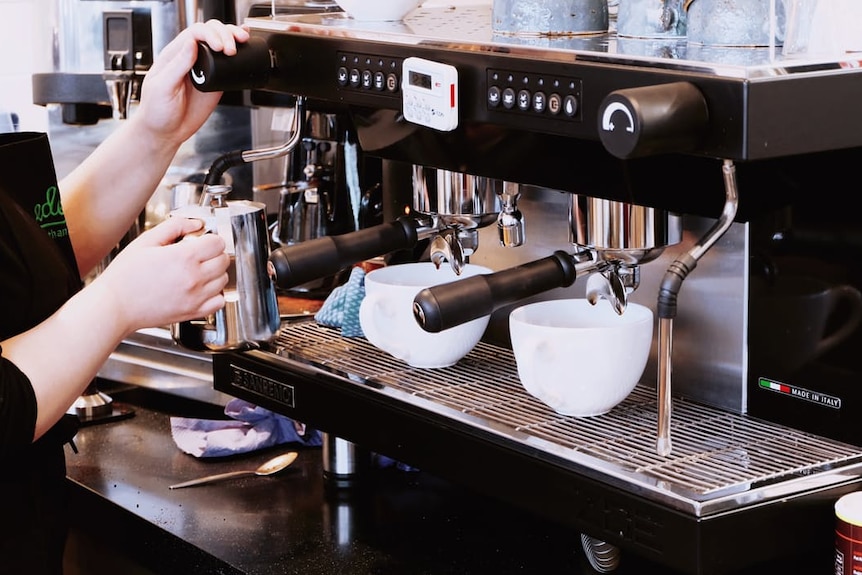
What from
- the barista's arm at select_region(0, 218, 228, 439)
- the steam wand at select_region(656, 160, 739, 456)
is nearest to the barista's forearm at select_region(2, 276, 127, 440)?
the barista's arm at select_region(0, 218, 228, 439)

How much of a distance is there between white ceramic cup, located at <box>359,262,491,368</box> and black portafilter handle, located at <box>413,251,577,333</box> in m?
0.22

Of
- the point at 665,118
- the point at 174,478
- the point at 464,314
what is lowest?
the point at 174,478

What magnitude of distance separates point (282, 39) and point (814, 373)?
68 cm

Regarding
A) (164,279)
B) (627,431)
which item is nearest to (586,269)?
(627,431)

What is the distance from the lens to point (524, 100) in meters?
1.08

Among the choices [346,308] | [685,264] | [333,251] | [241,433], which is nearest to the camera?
[685,264]

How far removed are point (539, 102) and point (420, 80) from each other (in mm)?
169

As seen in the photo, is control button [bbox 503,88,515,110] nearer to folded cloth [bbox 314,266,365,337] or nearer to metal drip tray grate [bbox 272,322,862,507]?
metal drip tray grate [bbox 272,322,862,507]

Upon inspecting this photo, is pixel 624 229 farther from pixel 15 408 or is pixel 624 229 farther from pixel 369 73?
pixel 15 408

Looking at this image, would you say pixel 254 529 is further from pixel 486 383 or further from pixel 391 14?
pixel 391 14

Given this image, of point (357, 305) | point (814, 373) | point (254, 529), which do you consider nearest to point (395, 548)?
point (254, 529)

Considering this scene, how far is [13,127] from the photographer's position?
2625 millimetres

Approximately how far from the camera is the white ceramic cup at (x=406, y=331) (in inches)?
56.2

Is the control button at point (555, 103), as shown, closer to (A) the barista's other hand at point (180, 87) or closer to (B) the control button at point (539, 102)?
(B) the control button at point (539, 102)
